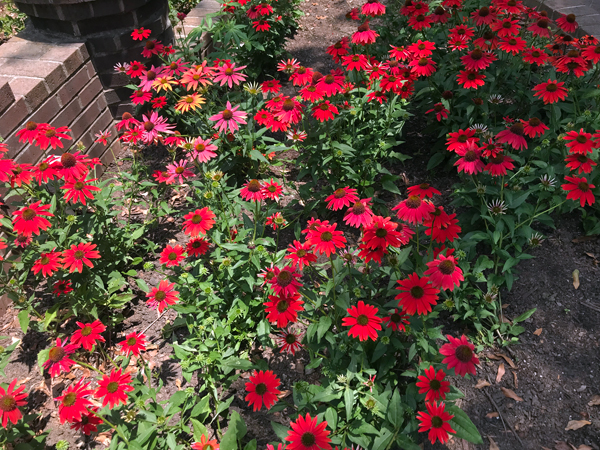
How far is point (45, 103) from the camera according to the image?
267cm

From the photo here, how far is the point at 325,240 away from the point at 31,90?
207 centimetres

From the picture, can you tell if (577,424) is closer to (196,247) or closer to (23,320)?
(196,247)

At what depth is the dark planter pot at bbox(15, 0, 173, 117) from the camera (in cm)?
294

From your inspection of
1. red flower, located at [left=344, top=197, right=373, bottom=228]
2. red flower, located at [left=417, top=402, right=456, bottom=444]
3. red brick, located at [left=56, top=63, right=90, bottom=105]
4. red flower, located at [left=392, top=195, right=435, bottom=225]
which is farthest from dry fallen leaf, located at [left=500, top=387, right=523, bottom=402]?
red brick, located at [left=56, top=63, right=90, bottom=105]

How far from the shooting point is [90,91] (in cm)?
308

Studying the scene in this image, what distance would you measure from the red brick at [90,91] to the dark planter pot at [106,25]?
78mm

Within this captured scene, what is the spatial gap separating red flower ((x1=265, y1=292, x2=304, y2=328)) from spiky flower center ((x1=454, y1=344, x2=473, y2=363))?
617 millimetres

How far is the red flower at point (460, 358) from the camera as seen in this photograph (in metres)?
1.53

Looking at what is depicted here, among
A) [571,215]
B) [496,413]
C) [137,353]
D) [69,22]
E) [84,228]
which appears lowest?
[496,413]

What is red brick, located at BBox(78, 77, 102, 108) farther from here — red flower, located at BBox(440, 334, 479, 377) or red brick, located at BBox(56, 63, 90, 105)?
red flower, located at BBox(440, 334, 479, 377)

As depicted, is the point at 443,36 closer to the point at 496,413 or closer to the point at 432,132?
the point at 432,132

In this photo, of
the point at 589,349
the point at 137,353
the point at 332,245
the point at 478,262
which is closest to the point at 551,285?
the point at 589,349

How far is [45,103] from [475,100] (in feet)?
8.81

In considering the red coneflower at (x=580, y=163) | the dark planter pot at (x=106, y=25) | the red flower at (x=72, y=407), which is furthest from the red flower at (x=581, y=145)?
the dark planter pot at (x=106, y=25)
